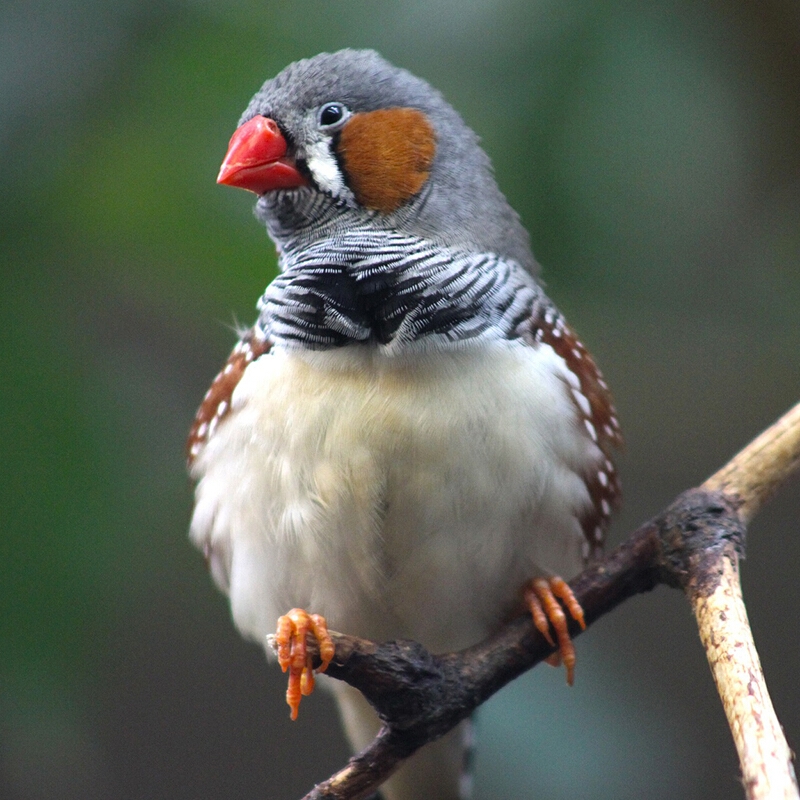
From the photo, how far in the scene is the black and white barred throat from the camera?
1.42 m

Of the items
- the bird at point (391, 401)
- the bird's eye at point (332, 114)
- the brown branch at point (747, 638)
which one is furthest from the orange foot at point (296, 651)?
the bird's eye at point (332, 114)

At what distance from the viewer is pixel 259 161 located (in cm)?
150

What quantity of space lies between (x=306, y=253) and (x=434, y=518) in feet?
1.35

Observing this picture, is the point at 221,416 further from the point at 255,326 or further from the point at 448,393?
the point at 448,393

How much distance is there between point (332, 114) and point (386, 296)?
0.31 meters

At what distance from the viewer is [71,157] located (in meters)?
1.74

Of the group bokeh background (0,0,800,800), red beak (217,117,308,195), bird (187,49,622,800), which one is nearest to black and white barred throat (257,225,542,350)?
bird (187,49,622,800)

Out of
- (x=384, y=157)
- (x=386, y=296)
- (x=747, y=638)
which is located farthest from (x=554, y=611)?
(x=384, y=157)

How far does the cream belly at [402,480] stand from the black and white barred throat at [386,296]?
3 cm

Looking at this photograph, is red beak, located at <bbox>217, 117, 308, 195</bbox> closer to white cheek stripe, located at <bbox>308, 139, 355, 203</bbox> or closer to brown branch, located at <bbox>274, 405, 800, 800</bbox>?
white cheek stripe, located at <bbox>308, 139, 355, 203</bbox>

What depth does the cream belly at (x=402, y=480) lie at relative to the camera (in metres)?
1.41

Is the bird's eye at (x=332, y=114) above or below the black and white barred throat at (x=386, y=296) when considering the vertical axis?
above

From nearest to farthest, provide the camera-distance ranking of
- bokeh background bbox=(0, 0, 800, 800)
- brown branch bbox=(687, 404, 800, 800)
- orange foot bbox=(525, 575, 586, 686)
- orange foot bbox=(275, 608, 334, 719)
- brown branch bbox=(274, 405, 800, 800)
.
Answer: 1. brown branch bbox=(687, 404, 800, 800)
2. brown branch bbox=(274, 405, 800, 800)
3. orange foot bbox=(275, 608, 334, 719)
4. orange foot bbox=(525, 575, 586, 686)
5. bokeh background bbox=(0, 0, 800, 800)

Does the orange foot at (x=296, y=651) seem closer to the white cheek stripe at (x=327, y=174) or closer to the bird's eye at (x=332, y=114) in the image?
the white cheek stripe at (x=327, y=174)
